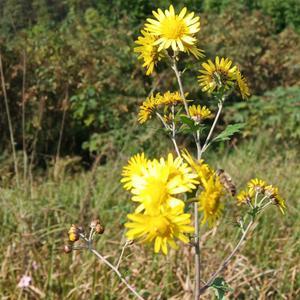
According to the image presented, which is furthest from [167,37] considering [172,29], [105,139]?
[105,139]

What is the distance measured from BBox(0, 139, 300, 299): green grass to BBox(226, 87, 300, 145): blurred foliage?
1501 mm

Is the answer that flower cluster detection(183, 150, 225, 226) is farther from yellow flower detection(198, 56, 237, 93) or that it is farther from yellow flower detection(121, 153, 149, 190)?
yellow flower detection(198, 56, 237, 93)

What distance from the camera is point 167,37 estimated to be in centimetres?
115

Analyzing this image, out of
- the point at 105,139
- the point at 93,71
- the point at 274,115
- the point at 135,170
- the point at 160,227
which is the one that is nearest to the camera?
the point at 160,227

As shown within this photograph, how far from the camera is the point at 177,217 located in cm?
85

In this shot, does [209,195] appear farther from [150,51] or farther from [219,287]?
[150,51]

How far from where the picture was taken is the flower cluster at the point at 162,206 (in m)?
0.84

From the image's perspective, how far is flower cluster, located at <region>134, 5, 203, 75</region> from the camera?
115cm

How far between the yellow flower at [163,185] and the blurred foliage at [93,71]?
2.91 metres

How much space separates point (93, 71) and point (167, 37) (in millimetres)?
3701

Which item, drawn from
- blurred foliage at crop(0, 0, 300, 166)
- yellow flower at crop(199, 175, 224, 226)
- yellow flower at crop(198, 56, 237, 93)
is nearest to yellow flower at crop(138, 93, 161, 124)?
yellow flower at crop(198, 56, 237, 93)

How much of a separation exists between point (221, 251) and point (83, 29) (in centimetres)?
328

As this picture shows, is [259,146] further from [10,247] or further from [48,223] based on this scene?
[10,247]

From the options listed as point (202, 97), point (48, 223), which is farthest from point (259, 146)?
point (48, 223)
